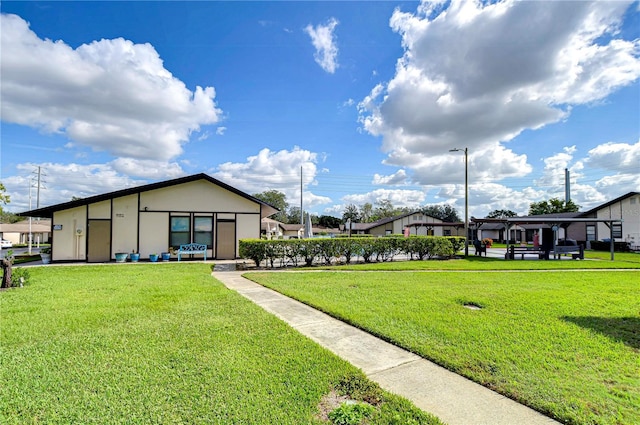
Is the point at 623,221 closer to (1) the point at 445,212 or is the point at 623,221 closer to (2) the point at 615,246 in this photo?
(2) the point at 615,246

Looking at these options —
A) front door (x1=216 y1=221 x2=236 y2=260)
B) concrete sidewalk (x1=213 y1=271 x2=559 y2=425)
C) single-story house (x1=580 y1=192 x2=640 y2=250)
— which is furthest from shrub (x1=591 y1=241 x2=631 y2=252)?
concrete sidewalk (x1=213 y1=271 x2=559 y2=425)

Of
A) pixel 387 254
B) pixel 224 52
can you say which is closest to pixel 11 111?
pixel 224 52

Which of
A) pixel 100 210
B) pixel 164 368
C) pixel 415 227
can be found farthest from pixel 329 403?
pixel 415 227

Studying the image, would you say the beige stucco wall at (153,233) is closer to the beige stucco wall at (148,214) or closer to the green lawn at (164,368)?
the beige stucco wall at (148,214)

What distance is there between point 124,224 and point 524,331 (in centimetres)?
1590

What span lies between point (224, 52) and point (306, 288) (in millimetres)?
9875

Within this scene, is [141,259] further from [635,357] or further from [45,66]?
[635,357]

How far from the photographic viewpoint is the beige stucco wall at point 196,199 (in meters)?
15.0

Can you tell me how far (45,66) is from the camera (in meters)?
10.2

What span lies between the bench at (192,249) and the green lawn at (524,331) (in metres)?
7.73

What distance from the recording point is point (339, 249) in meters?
14.1

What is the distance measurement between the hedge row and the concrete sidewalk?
780 cm

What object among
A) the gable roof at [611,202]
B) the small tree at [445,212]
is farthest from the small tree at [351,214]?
the gable roof at [611,202]

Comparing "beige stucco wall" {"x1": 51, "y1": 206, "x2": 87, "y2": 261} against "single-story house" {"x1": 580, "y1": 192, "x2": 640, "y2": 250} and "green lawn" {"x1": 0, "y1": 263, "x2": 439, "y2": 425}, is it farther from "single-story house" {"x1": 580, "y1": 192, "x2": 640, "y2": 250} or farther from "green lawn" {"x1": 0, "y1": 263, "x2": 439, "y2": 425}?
"single-story house" {"x1": 580, "y1": 192, "x2": 640, "y2": 250}
